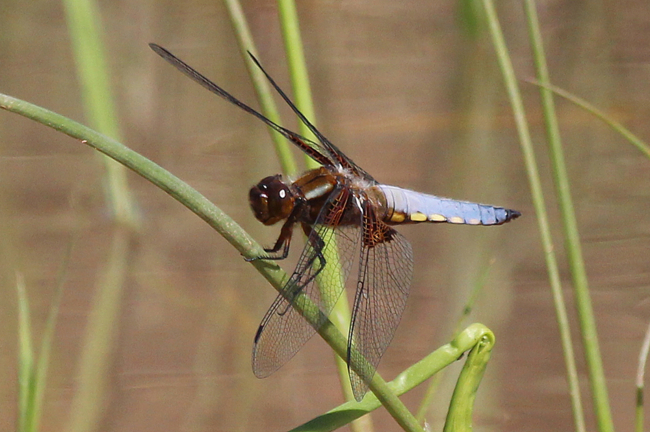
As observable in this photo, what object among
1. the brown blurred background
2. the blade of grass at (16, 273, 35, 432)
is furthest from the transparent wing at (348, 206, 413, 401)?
the brown blurred background

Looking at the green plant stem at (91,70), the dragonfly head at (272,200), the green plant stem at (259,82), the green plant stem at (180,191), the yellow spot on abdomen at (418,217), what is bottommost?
the green plant stem at (180,191)

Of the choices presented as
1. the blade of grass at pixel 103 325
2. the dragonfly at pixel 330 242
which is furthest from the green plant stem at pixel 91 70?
the dragonfly at pixel 330 242

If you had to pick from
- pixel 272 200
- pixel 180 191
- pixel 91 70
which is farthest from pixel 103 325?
pixel 180 191

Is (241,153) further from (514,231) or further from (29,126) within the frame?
(514,231)

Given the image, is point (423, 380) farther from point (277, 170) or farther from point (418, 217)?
point (277, 170)

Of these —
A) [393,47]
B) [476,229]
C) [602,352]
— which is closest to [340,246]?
[476,229]

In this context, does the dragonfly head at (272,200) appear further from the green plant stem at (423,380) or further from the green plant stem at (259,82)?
the green plant stem at (423,380)

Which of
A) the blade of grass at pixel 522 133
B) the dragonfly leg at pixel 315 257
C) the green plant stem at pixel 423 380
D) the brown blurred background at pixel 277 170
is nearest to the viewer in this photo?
the green plant stem at pixel 423 380
